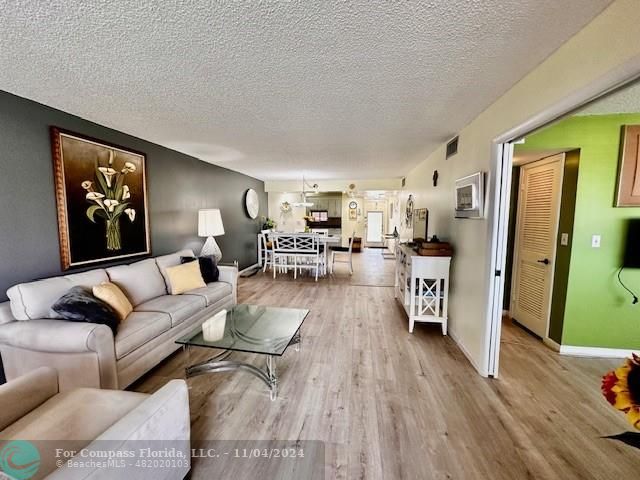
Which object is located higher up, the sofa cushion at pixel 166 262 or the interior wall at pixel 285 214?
the interior wall at pixel 285 214

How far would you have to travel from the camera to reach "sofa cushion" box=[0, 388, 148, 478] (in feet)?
3.47

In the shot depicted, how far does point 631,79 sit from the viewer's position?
116cm

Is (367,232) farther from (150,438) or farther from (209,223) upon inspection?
(150,438)

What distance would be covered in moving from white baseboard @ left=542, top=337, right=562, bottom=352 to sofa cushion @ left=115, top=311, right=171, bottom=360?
3802 millimetres

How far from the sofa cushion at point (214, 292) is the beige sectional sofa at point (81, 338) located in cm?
43

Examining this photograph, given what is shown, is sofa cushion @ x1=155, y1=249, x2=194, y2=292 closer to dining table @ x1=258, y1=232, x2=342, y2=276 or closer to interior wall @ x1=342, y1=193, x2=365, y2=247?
dining table @ x1=258, y1=232, x2=342, y2=276

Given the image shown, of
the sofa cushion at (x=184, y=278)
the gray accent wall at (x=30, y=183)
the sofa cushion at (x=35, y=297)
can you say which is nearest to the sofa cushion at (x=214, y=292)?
the sofa cushion at (x=184, y=278)

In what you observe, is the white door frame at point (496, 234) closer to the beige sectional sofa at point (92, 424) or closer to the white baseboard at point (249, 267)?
the beige sectional sofa at point (92, 424)

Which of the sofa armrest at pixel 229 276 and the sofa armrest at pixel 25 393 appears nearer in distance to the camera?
the sofa armrest at pixel 25 393

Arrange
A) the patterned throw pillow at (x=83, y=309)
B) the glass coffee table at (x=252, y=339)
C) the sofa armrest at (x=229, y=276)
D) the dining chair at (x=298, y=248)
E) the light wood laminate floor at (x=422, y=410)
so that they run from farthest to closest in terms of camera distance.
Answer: the dining chair at (x=298, y=248), the sofa armrest at (x=229, y=276), the glass coffee table at (x=252, y=339), the patterned throw pillow at (x=83, y=309), the light wood laminate floor at (x=422, y=410)

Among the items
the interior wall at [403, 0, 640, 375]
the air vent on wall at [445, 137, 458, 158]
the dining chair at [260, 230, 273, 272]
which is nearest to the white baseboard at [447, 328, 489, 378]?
the interior wall at [403, 0, 640, 375]

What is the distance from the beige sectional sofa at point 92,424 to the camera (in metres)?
0.93

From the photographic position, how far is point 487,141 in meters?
2.27

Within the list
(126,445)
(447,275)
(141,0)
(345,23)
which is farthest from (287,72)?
(447,275)
